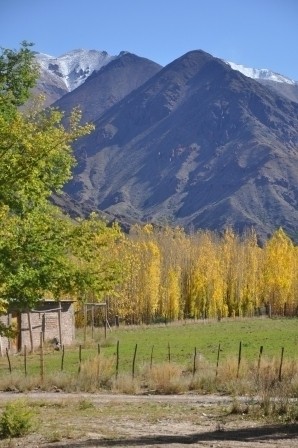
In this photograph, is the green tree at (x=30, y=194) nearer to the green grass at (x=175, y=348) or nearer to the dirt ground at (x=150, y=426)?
the dirt ground at (x=150, y=426)

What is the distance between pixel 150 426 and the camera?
14406 millimetres

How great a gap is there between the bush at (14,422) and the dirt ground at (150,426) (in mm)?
231

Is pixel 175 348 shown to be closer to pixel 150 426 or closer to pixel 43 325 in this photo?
pixel 43 325

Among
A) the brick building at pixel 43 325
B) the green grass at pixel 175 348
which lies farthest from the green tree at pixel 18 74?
the brick building at pixel 43 325

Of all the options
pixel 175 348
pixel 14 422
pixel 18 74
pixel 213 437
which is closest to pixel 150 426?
pixel 213 437

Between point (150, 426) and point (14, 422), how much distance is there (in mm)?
3133

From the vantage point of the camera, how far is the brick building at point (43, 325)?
4081 cm

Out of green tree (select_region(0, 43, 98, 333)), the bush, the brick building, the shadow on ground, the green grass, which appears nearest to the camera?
the shadow on ground

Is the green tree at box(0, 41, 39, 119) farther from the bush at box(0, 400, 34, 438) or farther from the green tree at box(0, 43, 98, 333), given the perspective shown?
the bush at box(0, 400, 34, 438)

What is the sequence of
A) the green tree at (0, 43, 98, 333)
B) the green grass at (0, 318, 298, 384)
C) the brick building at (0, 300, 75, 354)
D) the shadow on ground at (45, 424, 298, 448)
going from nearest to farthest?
the shadow on ground at (45, 424, 298, 448)
the green tree at (0, 43, 98, 333)
the green grass at (0, 318, 298, 384)
the brick building at (0, 300, 75, 354)

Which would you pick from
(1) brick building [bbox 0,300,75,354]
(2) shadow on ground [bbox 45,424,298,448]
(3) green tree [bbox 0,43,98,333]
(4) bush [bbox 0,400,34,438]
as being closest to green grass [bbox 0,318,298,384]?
(1) brick building [bbox 0,300,75,354]

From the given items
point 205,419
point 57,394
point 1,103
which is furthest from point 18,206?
point 57,394

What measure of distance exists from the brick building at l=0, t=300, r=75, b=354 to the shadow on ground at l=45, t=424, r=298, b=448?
2764 centimetres

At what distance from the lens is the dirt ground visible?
39.1ft
